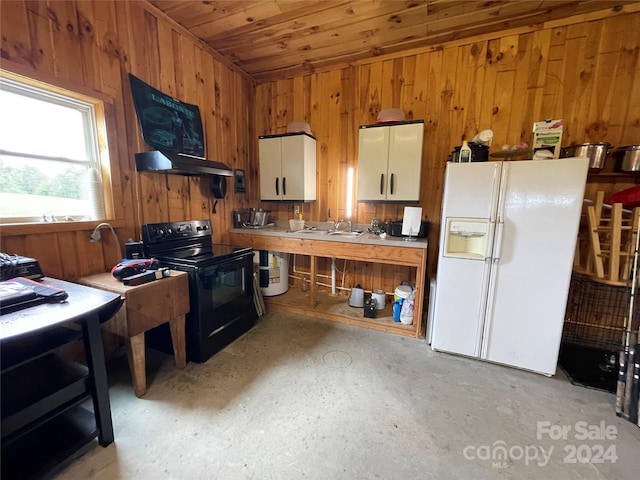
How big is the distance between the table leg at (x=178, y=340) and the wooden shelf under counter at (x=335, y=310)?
1.20m

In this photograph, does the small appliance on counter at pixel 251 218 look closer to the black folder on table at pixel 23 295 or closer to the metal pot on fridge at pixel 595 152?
the black folder on table at pixel 23 295

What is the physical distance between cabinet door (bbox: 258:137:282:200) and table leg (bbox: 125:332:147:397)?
2.06 metres

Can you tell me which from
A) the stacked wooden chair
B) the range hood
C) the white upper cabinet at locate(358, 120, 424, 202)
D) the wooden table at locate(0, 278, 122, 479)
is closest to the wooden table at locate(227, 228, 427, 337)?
the white upper cabinet at locate(358, 120, 424, 202)

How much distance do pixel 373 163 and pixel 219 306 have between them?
6.68 ft

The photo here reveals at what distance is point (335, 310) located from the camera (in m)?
2.89

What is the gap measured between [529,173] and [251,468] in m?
2.43

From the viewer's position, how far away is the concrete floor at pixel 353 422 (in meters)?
1.27

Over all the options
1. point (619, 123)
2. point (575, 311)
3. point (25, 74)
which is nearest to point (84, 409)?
point (25, 74)

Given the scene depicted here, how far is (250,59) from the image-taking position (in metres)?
2.97

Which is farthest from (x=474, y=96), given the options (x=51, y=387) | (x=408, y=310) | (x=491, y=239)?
(x=51, y=387)

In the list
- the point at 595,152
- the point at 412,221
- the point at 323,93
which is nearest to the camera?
the point at 595,152

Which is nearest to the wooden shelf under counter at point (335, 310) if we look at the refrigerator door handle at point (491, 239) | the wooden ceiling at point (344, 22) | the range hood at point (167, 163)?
the refrigerator door handle at point (491, 239)

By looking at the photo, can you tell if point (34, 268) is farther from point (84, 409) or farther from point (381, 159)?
point (381, 159)

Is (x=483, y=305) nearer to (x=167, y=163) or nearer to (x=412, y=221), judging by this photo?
(x=412, y=221)
